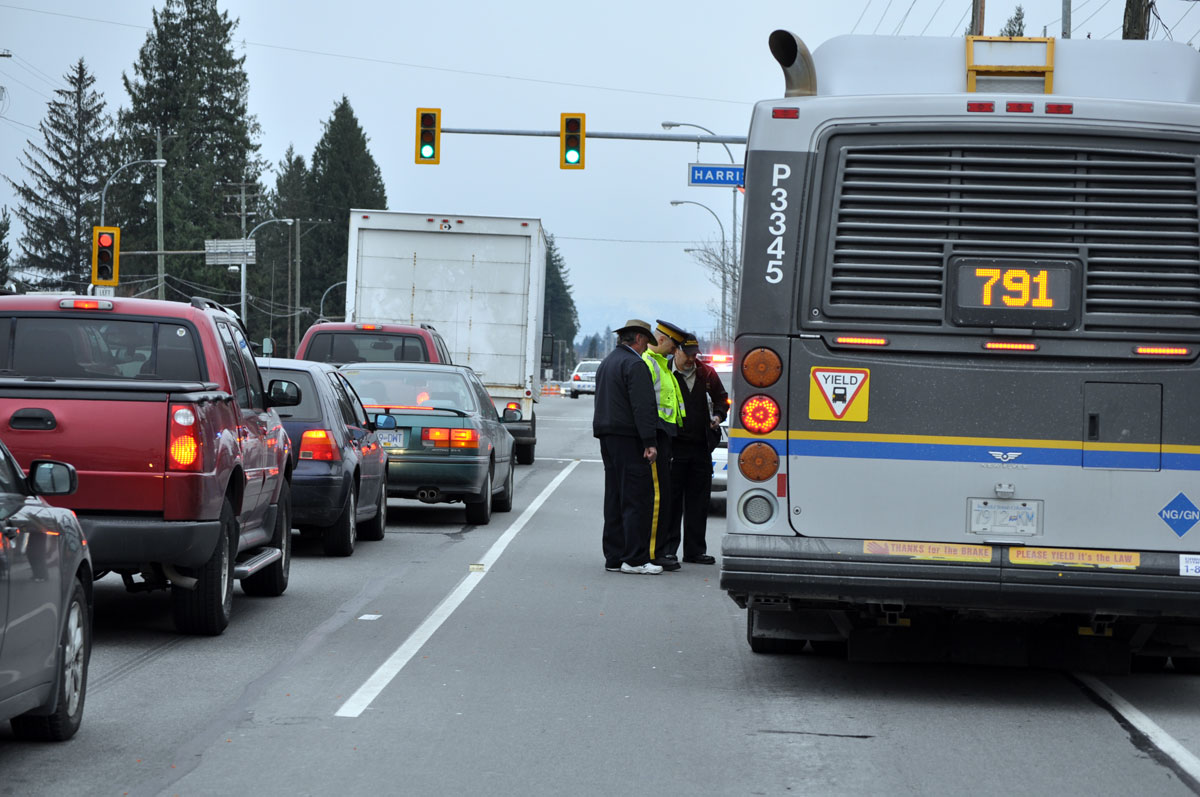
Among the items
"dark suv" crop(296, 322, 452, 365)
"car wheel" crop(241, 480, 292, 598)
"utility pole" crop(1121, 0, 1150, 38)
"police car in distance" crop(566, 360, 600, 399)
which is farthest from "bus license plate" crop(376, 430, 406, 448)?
"police car in distance" crop(566, 360, 600, 399)

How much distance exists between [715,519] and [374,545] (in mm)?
4930

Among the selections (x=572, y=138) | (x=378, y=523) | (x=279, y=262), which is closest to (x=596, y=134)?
(x=572, y=138)

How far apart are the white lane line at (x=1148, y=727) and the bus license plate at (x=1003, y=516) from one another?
3.27 ft

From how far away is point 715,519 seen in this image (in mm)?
18594

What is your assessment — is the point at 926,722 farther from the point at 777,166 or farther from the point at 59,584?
the point at 59,584

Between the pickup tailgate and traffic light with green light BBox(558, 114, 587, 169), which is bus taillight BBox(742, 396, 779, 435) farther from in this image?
traffic light with green light BBox(558, 114, 587, 169)

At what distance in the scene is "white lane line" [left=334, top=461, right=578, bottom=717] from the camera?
766 centimetres

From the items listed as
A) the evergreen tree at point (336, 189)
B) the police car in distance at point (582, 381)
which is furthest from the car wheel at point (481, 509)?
the evergreen tree at point (336, 189)

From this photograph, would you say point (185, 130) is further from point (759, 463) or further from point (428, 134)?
point (759, 463)

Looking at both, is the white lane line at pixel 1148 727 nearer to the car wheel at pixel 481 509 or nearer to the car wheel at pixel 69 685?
the car wheel at pixel 69 685

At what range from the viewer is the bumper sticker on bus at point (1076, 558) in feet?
24.7

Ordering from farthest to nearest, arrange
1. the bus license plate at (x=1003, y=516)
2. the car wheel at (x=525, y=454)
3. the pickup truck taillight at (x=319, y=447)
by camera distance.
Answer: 1. the car wheel at (x=525, y=454)
2. the pickup truck taillight at (x=319, y=447)
3. the bus license plate at (x=1003, y=516)

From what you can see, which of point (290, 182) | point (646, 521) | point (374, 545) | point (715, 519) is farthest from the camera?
point (290, 182)

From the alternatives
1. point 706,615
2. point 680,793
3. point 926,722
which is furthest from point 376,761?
point 706,615
